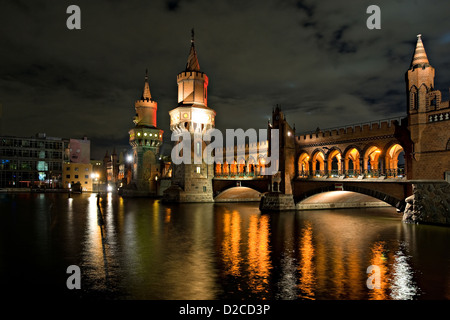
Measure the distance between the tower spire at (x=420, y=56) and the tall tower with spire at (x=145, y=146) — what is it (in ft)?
169

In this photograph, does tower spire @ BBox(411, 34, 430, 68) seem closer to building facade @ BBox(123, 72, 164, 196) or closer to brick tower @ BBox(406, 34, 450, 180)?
brick tower @ BBox(406, 34, 450, 180)

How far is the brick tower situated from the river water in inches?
179

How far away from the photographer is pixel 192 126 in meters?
50.2

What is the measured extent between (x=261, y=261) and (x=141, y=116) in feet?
192

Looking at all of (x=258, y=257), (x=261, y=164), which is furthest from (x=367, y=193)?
(x=261, y=164)

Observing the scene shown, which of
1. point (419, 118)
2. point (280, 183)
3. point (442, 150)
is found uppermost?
point (419, 118)

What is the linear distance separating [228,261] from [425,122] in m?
19.0

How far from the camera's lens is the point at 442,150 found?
23359 millimetres

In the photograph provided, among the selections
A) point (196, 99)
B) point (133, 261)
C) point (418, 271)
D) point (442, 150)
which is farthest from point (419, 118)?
A: point (196, 99)

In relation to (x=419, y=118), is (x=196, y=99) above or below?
above

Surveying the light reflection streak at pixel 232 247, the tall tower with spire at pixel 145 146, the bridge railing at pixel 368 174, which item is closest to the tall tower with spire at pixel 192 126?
the tall tower with spire at pixel 145 146

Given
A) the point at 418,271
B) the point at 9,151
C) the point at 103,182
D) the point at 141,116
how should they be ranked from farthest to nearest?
the point at 103,182
the point at 9,151
the point at 141,116
the point at 418,271
